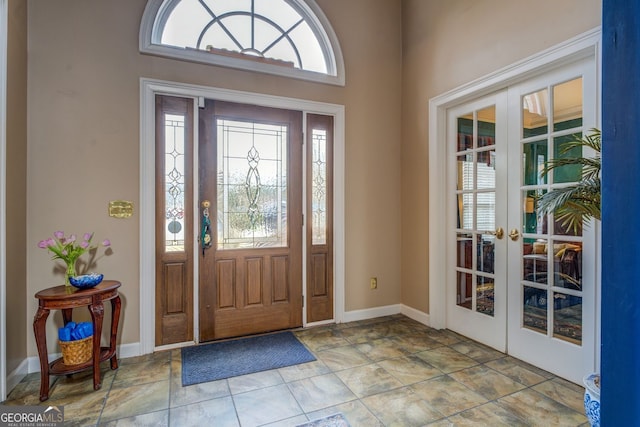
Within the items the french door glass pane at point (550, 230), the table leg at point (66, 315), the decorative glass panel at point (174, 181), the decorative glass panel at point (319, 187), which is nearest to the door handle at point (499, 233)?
the french door glass pane at point (550, 230)

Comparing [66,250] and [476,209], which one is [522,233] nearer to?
[476,209]

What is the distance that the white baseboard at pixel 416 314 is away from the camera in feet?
11.1

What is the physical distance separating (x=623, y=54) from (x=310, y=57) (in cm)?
286

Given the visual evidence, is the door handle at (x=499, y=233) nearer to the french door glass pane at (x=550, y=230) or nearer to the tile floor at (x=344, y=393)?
the french door glass pane at (x=550, y=230)

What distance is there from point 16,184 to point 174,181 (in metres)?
1.01

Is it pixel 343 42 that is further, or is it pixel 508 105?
pixel 343 42

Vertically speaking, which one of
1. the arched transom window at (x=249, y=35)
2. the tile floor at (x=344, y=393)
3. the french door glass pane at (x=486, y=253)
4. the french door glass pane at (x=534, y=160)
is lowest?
the tile floor at (x=344, y=393)

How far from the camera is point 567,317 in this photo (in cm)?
232

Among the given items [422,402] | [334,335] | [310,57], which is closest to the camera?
[422,402]

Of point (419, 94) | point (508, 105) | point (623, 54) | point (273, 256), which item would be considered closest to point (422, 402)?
point (273, 256)

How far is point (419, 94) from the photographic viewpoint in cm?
349

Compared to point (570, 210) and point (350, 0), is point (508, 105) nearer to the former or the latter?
point (570, 210)

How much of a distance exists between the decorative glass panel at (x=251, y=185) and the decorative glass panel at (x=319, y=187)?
29cm

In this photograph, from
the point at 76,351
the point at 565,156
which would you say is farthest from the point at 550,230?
the point at 76,351
